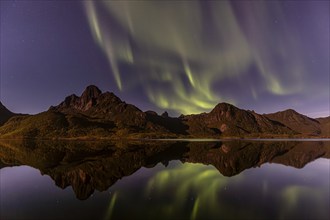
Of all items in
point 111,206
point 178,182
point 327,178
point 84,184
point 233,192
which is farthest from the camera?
point 327,178

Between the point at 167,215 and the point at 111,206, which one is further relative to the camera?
the point at 111,206

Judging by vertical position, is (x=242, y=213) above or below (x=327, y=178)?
below

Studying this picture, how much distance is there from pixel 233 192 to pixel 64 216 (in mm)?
16015

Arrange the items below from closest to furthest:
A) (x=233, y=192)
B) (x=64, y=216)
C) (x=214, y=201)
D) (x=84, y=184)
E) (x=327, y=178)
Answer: (x=64, y=216) < (x=214, y=201) < (x=233, y=192) < (x=84, y=184) < (x=327, y=178)

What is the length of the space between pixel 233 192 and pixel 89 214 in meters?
14.5

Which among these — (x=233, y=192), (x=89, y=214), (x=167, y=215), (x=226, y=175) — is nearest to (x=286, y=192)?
(x=233, y=192)

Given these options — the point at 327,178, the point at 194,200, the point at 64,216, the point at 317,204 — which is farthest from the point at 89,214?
the point at 327,178

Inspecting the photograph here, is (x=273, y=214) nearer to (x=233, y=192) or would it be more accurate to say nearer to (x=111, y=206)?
(x=233, y=192)

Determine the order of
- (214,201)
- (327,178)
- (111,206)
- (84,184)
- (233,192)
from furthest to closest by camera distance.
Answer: (327,178) < (84,184) < (233,192) < (214,201) < (111,206)

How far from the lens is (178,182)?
118 feet

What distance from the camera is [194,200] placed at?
85.1 feet

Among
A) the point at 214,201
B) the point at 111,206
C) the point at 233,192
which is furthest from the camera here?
the point at 233,192

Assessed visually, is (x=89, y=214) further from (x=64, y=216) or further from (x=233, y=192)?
(x=233, y=192)

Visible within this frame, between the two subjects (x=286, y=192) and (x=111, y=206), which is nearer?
(x=111, y=206)
